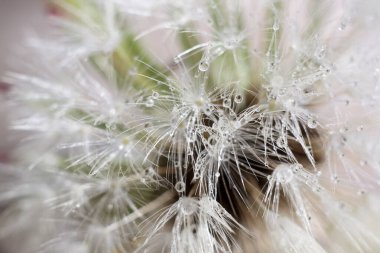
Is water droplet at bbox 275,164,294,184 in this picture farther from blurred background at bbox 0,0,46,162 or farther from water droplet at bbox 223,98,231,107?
blurred background at bbox 0,0,46,162

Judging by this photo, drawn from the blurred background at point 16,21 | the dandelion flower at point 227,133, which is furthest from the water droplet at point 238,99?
the blurred background at point 16,21

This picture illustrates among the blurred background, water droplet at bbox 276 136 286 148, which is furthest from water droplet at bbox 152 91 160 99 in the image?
the blurred background

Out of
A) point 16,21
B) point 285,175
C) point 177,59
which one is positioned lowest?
point 285,175

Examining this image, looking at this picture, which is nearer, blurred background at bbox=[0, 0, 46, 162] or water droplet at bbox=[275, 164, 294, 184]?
water droplet at bbox=[275, 164, 294, 184]

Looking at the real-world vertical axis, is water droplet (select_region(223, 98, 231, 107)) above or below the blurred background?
below

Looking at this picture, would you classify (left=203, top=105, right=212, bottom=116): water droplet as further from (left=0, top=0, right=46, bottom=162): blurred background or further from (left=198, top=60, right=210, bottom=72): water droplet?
(left=0, top=0, right=46, bottom=162): blurred background

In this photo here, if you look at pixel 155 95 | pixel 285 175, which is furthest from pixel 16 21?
pixel 285 175

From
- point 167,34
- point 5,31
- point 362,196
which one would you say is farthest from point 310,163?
point 5,31

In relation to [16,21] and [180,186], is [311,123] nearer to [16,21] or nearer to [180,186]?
[180,186]

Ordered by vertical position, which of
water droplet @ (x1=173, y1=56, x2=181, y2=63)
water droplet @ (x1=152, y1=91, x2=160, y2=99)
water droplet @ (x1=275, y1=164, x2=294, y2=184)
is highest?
water droplet @ (x1=173, y1=56, x2=181, y2=63)

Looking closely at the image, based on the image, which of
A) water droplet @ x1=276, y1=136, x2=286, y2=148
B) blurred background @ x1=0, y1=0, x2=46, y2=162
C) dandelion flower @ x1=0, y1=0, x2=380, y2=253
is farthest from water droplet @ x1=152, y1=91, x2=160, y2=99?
blurred background @ x1=0, y1=0, x2=46, y2=162

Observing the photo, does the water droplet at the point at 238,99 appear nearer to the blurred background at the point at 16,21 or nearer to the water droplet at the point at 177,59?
the water droplet at the point at 177,59
